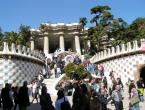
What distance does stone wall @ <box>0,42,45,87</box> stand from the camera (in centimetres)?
3372

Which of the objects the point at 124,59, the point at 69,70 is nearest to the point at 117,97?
the point at 69,70

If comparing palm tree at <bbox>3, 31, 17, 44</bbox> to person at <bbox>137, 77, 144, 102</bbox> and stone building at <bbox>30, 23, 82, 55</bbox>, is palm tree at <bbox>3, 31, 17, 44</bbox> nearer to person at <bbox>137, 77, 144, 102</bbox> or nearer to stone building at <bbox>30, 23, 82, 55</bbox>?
stone building at <bbox>30, 23, 82, 55</bbox>

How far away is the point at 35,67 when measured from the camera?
38375 mm

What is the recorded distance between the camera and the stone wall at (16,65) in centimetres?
3372

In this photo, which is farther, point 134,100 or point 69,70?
point 69,70

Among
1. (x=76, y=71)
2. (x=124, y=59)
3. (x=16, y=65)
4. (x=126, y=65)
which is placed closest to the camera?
(x=76, y=71)

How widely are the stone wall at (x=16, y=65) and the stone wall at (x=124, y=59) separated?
7.30 m

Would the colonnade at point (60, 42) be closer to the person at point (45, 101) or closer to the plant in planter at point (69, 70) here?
the plant in planter at point (69, 70)

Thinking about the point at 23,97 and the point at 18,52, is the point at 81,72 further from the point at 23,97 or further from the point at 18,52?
the point at 23,97

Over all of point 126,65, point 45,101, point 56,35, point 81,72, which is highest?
point 56,35

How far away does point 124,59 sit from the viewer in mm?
37719

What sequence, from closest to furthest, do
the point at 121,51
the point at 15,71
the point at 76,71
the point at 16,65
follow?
the point at 76,71, the point at 15,71, the point at 16,65, the point at 121,51

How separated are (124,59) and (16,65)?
10543 mm

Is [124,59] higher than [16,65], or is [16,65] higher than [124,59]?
[124,59]
